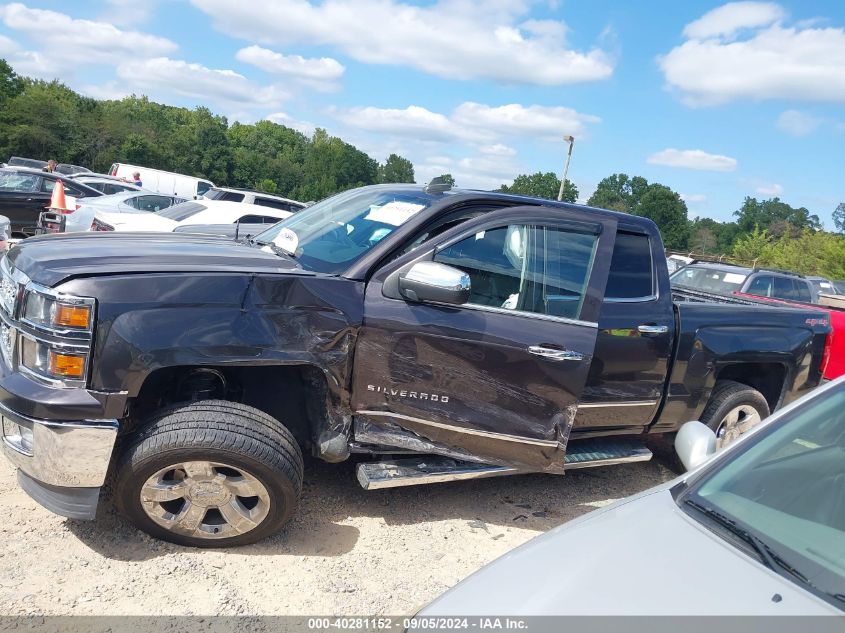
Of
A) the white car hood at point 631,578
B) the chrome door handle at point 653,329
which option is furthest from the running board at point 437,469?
the white car hood at point 631,578

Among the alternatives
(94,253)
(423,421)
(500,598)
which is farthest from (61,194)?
(500,598)

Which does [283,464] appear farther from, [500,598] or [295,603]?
[500,598]

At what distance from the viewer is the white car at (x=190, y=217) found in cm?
1046

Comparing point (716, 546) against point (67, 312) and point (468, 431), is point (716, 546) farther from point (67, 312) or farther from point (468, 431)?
point (67, 312)

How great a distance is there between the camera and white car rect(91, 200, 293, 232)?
10461 mm

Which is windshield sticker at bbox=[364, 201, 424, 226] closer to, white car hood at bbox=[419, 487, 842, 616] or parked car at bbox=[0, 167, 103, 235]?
white car hood at bbox=[419, 487, 842, 616]

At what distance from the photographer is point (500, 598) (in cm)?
182

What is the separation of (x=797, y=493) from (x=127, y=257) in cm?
300

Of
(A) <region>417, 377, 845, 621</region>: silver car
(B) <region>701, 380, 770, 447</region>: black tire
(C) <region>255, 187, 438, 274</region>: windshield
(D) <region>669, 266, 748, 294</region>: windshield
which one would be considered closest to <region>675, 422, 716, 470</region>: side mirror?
(A) <region>417, 377, 845, 621</region>: silver car

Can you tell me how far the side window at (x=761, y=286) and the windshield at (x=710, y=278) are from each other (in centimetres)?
22

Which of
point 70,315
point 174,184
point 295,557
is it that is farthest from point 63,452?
point 174,184

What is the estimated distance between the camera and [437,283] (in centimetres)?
336

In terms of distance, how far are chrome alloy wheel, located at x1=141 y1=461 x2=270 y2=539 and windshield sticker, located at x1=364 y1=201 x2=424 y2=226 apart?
1619 millimetres

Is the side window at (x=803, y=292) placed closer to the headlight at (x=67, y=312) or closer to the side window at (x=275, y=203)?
the side window at (x=275, y=203)
